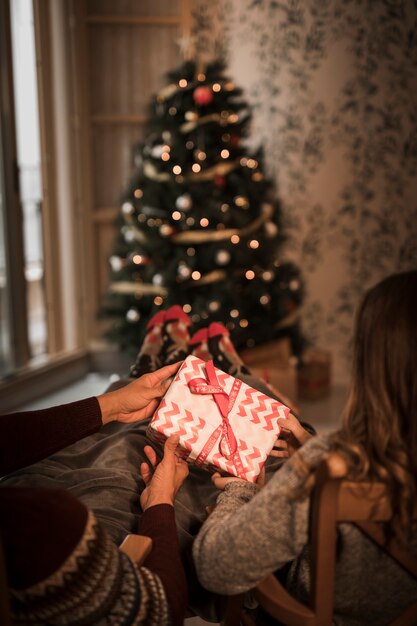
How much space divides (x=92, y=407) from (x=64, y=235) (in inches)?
117

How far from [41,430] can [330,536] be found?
0.72 meters

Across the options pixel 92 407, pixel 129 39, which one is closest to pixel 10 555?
pixel 92 407

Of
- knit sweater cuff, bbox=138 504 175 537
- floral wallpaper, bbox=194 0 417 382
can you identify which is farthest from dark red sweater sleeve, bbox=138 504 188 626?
floral wallpaper, bbox=194 0 417 382

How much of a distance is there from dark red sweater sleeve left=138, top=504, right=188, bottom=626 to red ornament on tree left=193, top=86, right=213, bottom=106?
285 cm

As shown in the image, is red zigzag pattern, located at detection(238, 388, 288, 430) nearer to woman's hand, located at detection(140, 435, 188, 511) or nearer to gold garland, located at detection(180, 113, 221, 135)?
woman's hand, located at detection(140, 435, 188, 511)

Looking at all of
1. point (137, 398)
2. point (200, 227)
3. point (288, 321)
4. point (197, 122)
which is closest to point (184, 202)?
point (200, 227)

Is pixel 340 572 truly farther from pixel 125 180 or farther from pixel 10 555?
pixel 125 180

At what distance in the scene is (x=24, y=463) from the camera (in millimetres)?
1364

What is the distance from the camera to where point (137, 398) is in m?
1.51

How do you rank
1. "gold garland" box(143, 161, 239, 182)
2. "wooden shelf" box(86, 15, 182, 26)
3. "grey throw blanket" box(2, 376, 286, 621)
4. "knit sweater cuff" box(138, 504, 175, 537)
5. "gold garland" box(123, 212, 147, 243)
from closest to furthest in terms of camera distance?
"knit sweater cuff" box(138, 504, 175, 537) → "grey throw blanket" box(2, 376, 286, 621) → "gold garland" box(143, 161, 239, 182) → "gold garland" box(123, 212, 147, 243) → "wooden shelf" box(86, 15, 182, 26)

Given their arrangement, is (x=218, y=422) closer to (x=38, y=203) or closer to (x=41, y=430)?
(x=41, y=430)

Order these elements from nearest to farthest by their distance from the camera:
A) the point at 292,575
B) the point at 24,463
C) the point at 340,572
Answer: the point at 340,572
the point at 292,575
the point at 24,463

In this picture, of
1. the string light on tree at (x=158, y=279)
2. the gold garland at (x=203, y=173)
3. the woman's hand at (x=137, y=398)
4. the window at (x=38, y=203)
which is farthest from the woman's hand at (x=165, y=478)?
the gold garland at (x=203, y=173)

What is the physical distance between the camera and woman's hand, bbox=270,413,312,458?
1.34 meters
